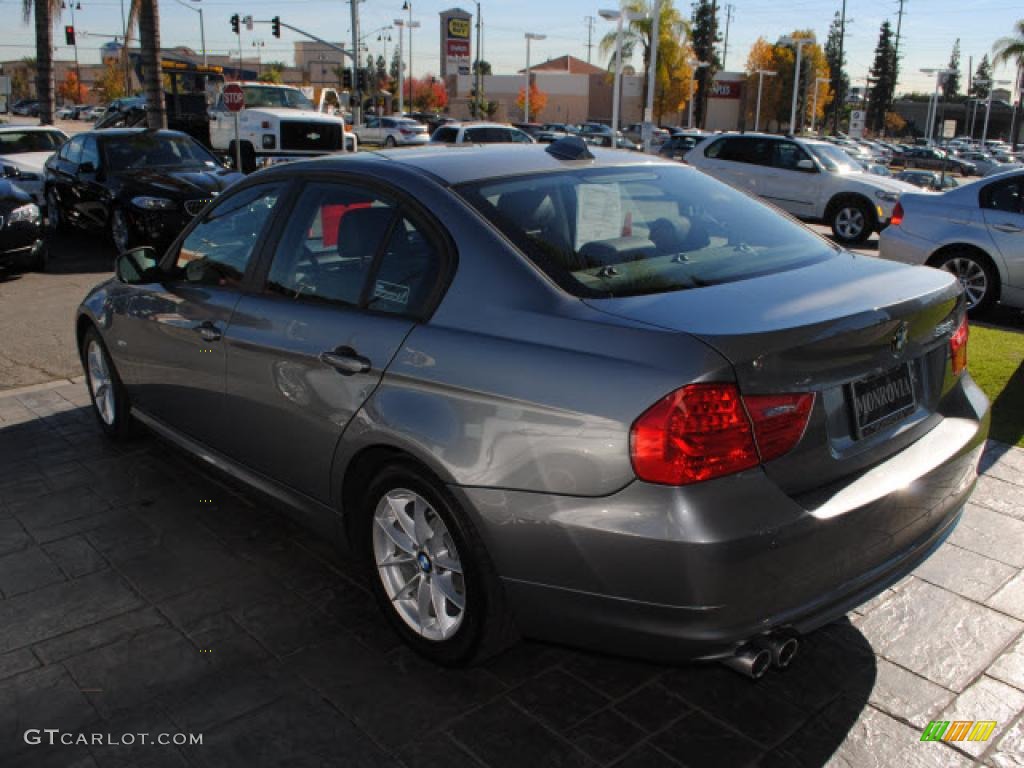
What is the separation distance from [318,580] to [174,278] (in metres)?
1.64

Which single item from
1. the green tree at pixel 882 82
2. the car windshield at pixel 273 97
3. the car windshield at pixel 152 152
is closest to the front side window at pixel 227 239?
the car windshield at pixel 152 152

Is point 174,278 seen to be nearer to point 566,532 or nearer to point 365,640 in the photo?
point 365,640

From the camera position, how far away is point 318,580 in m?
3.82

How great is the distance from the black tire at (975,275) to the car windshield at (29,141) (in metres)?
15.2

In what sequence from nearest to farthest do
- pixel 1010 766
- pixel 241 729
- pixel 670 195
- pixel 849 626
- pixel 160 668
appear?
pixel 1010 766
pixel 241 729
pixel 160 668
pixel 849 626
pixel 670 195

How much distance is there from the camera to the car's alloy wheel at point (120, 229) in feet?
41.0

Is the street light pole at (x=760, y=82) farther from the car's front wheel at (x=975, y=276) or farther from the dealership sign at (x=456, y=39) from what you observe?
the car's front wheel at (x=975, y=276)

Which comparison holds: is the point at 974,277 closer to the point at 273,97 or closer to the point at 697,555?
the point at 697,555

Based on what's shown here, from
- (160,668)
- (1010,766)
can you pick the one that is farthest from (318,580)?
(1010,766)

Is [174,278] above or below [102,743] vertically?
above

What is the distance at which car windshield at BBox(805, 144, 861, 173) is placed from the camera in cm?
1623

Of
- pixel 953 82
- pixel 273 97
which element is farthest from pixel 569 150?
pixel 953 82

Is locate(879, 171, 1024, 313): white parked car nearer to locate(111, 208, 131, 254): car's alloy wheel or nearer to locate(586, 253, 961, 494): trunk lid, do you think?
locate(586, 253, 961, 494): trunk lid

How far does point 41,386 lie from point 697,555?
5.82 metres
